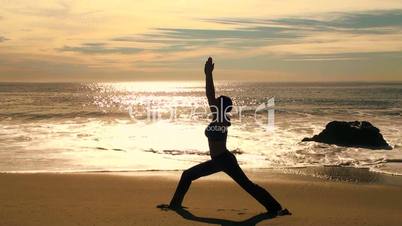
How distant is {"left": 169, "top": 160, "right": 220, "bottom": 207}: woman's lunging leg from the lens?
7824mm

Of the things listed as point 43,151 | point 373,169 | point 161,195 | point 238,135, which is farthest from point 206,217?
point 238,135

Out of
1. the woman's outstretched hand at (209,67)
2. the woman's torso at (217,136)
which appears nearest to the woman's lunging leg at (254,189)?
the woman's torso at (217,136)

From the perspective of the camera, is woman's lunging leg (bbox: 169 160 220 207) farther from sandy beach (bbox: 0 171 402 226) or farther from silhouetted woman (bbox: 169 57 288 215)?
sandy beach (bbox: 0 171 402 226)

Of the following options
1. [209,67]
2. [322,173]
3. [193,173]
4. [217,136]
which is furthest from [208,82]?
[322,173]

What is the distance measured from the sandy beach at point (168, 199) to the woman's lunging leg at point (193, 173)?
1.04 feet

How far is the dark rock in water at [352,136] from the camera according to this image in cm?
2312

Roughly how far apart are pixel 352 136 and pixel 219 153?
17756mm

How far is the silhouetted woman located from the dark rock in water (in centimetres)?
1600

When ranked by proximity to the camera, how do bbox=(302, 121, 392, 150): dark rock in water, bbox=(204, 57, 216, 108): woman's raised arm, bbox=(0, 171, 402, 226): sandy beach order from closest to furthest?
bbox=(204, 57, 216, 108): woman's raised arm
bbox=(0, 171, 402, 226): sandy beach
bbox=(302, 121, 392, 150): dark rock in water

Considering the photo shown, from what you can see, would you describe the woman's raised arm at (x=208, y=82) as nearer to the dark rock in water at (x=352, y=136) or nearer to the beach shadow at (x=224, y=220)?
the beach shadow at (x=224, y=220)

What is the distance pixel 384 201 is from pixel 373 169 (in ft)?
18.8

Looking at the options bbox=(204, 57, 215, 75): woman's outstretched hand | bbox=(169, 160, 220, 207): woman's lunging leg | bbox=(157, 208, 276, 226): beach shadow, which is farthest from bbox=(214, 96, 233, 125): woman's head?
bbox=(157, 208, 276, 226): beach shadow

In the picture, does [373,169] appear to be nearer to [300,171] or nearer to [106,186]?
[300,171]

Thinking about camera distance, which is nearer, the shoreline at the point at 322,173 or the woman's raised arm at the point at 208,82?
the woman's raised arm at the point at 208,82
